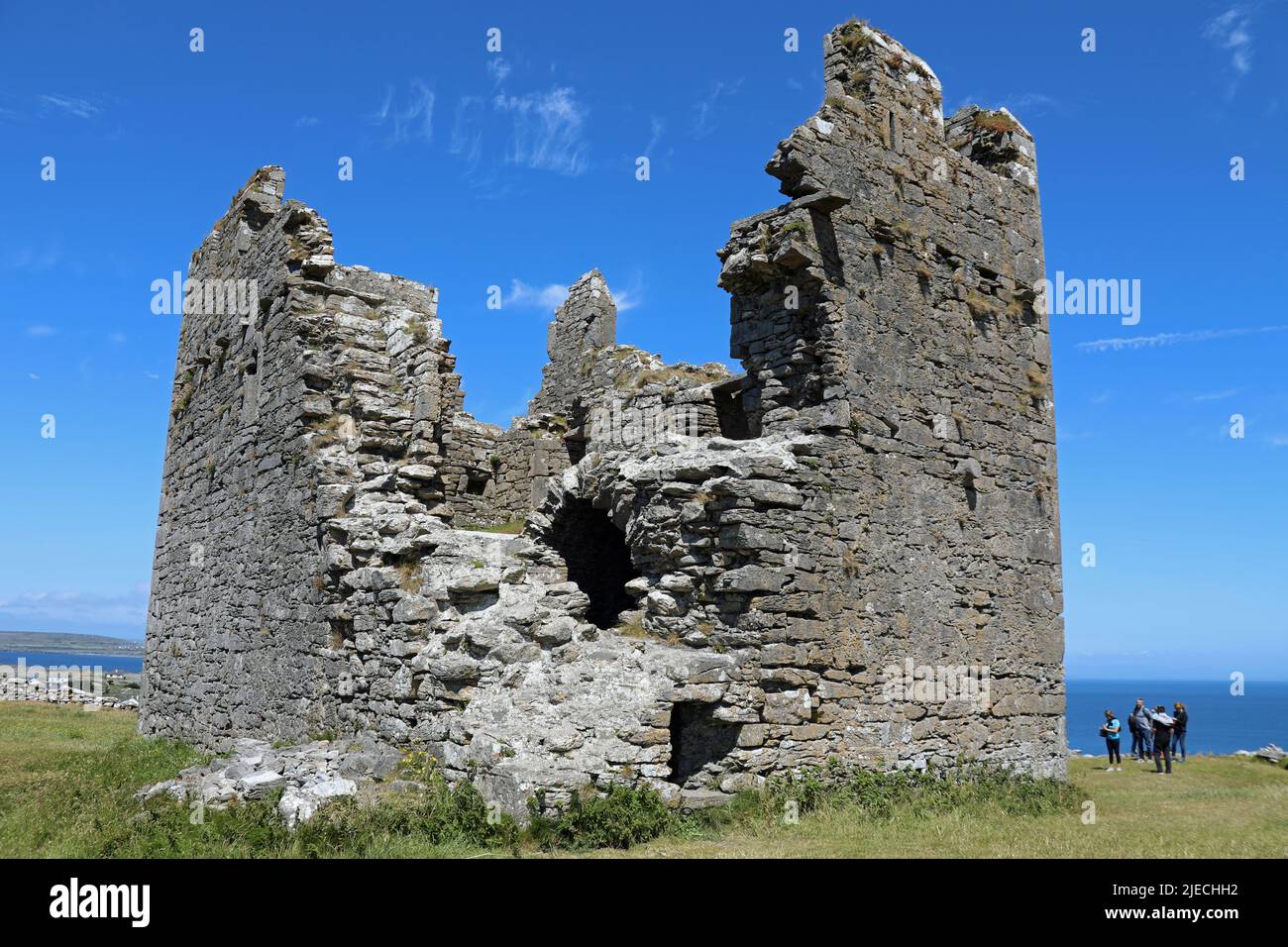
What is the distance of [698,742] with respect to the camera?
913 centimetres

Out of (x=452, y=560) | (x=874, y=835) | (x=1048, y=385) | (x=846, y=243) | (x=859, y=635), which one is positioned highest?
(x=846, y=243)

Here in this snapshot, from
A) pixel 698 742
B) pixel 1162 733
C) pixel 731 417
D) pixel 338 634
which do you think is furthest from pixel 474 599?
pixel 1162 733

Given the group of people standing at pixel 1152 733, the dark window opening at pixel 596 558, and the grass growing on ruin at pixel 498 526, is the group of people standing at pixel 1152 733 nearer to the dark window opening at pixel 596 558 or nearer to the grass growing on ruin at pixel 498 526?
the dark window opening at pixel 596 558

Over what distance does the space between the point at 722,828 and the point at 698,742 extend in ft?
3.41

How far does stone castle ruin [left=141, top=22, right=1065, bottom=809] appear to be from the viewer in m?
9.20

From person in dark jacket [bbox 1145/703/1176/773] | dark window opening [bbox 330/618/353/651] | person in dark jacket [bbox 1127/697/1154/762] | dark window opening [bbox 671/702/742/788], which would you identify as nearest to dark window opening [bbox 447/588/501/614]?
dark window opening [bbox 330/618/353/651]

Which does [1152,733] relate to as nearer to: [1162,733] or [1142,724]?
[1162,733]

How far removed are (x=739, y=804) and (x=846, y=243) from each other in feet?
19.2

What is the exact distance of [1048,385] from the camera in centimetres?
1283

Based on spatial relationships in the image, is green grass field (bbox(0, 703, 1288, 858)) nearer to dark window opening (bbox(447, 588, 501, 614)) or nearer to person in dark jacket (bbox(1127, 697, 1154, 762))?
dark window opening (bbox(447, 588, 501, 614))

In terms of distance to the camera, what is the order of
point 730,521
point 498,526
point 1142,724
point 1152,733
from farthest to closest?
point 1142,724, point 1152,733, point 498,526, point 730,521

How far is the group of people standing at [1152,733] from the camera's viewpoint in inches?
663
